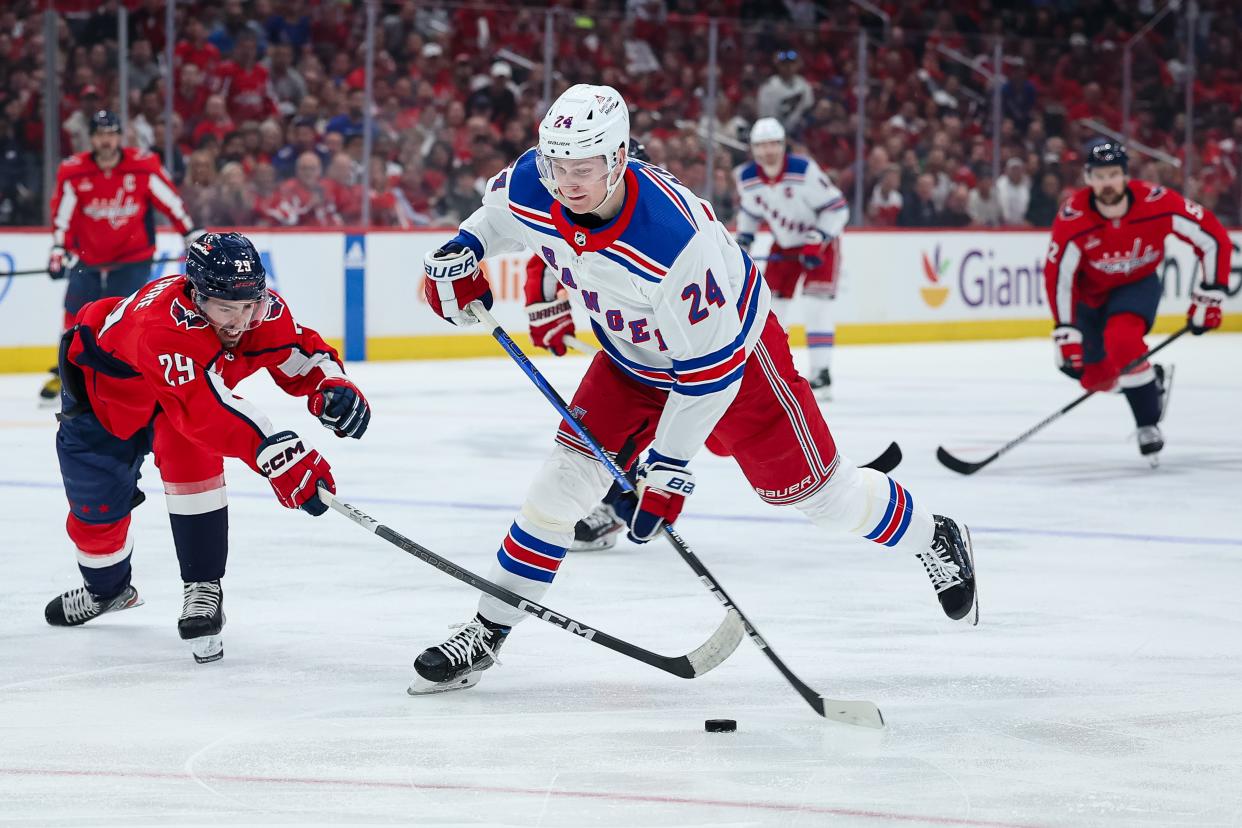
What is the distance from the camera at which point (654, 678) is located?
10.7ft

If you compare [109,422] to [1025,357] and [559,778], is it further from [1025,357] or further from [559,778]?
[1025,357]

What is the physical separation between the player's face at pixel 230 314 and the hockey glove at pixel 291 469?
9.4 inches

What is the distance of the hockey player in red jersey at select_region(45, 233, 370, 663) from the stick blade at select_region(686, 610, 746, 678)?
0.70 m

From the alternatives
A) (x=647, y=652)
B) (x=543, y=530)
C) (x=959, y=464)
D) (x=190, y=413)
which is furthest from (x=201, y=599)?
(x=959, y=464)

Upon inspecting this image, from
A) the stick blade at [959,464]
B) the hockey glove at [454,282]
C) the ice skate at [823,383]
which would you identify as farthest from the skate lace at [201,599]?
the ice skate at [823,383]

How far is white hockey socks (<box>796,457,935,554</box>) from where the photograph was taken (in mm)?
3336

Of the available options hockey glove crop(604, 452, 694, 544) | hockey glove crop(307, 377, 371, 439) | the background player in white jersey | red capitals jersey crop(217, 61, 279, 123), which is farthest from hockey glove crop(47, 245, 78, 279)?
hockey glove crop(604, 452, 694, 544)

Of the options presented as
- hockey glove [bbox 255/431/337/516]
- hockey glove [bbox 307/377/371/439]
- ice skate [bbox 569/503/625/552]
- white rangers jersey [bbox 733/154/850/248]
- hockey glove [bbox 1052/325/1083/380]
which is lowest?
ice skate [bbox 569/503/625/552]

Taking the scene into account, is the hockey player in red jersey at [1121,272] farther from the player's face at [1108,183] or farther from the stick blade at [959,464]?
the stick blade at [959,464]

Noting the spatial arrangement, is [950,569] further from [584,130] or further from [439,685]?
[584,130]

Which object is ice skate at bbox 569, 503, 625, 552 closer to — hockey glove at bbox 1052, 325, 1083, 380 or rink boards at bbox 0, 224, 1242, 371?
hockey glove at bbox 1052, 325, 1083, 380

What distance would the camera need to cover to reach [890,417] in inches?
301

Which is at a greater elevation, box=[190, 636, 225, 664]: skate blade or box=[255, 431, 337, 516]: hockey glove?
box=[255, 431, 337, 516]: hockey glove

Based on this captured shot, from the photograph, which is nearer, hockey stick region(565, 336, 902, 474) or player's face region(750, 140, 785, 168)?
hockey stick region(565, 336, 902, 474)
